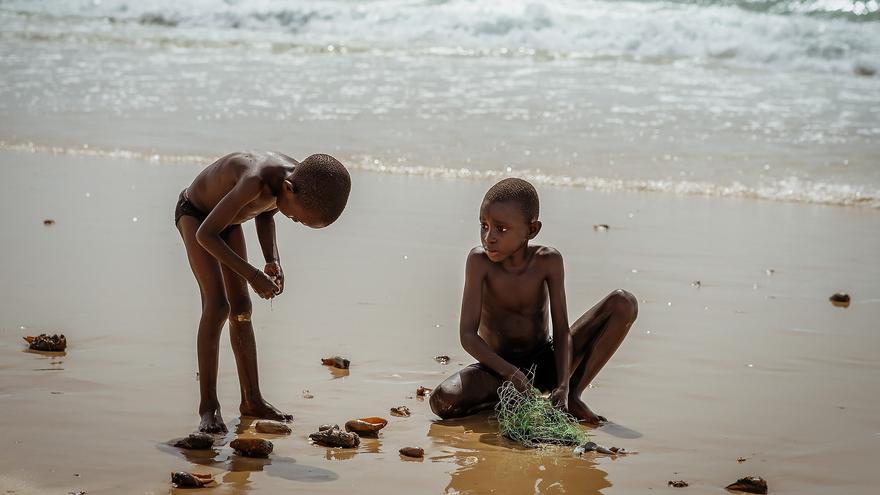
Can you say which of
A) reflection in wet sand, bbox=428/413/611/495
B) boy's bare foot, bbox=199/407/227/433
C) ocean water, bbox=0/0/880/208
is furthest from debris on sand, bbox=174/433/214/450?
ocean water, bbox=0/0/880/208

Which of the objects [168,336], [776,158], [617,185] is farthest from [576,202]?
[168,336]

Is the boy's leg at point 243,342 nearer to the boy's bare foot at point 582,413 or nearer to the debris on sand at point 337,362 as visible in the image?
the debris on sand at point 337,362

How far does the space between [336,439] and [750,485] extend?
138cm

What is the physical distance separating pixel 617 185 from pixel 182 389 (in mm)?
6170

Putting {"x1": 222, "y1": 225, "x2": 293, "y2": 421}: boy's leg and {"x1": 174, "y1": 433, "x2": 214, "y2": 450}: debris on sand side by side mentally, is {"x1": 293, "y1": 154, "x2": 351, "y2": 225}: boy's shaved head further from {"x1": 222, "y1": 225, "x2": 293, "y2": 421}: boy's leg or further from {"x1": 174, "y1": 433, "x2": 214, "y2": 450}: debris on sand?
{"x1": 174, "y1": 433, "x2": 214, "y2": 450}: debris on sand

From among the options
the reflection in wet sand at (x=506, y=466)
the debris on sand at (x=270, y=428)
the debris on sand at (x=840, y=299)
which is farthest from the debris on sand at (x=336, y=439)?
the debris on sand at (x=840, y=299)

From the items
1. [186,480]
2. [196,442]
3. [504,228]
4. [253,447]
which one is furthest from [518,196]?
[186,480]

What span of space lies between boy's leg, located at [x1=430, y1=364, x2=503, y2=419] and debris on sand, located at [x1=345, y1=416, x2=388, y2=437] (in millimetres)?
338

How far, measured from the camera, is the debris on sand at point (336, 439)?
13.2 feet

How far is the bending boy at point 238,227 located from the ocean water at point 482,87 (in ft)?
19.4

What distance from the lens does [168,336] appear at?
17.7ft

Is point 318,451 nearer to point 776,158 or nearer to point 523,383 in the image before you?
point 523,383

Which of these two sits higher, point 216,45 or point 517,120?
point 216,45

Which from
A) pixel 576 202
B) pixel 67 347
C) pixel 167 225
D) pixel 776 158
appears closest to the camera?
pixel 67 347
